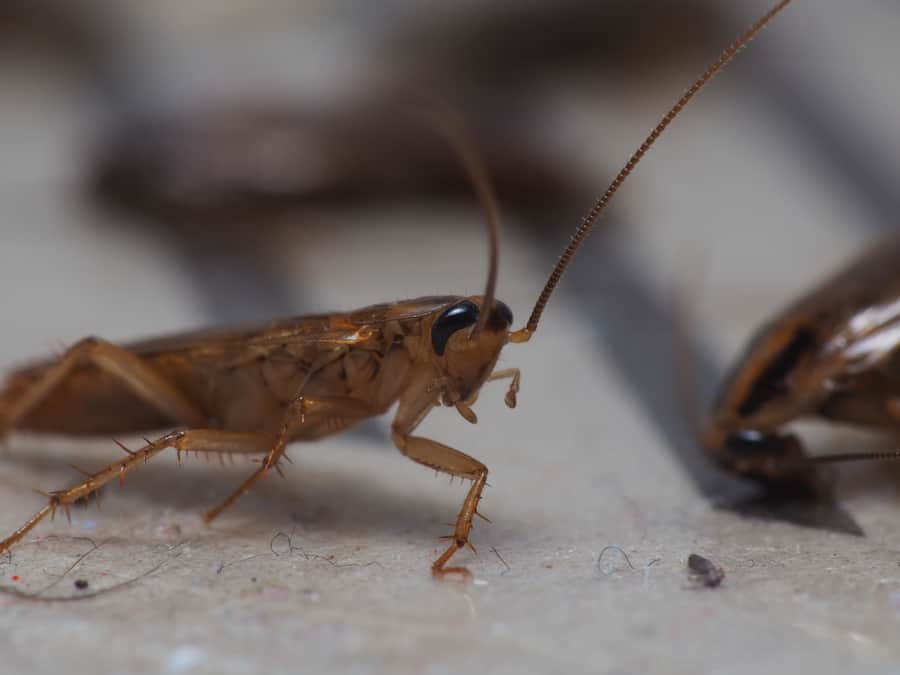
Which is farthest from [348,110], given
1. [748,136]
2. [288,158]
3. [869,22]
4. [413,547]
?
[869,22]

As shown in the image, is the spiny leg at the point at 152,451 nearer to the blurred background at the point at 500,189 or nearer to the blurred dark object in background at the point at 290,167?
the blurred background at the point at 500,189

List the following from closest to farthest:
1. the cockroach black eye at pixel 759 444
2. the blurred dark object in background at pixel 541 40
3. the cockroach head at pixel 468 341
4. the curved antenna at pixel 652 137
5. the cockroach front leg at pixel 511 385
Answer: the curved antenna at pixel 652 137 < the cockroach head at pixel 468 341 < the cockroach front leg at pixel 511 385 < the cockroach black eye at pixel 759 444 < the blurred dark object in background at pixel 541 40

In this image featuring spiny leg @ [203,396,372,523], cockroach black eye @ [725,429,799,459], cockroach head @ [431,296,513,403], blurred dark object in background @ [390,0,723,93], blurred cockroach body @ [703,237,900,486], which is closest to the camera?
cockroach head @ [431,296,513,403]

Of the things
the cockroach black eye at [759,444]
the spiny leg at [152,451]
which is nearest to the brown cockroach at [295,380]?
the spiny leg at [152,451]

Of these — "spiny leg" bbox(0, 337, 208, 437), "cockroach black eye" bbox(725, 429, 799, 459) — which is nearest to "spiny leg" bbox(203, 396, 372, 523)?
"spiny leg" bbox(0, 337, 208, 437)

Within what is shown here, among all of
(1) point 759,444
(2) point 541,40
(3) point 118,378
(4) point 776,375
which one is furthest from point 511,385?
(2) point 541,40

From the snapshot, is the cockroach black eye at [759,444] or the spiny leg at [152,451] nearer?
the spiny leg at [152,451]

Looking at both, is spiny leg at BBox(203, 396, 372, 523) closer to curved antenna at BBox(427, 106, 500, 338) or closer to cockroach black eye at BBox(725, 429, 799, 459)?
curved antenna at BBox(427, 106, 500, 338)
